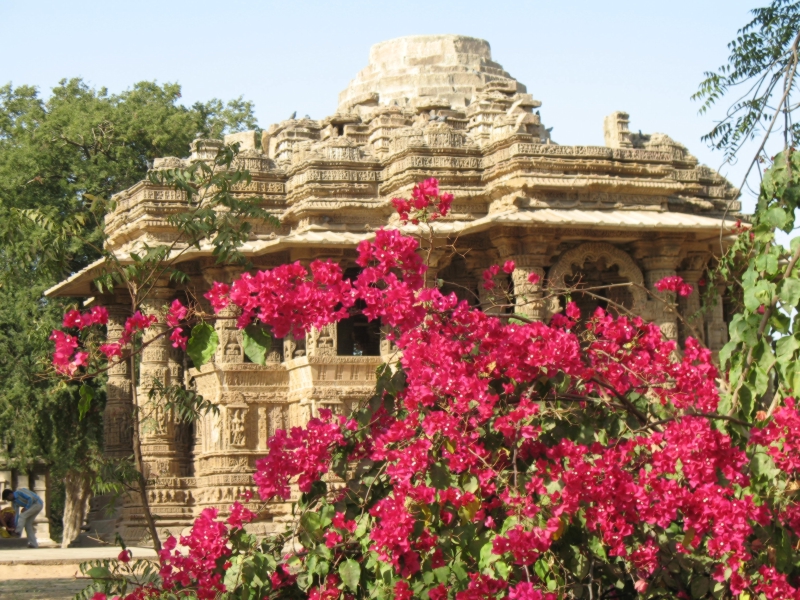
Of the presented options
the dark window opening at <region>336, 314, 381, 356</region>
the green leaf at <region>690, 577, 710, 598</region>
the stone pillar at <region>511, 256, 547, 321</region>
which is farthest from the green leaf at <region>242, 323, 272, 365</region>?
the dark window opening at <region>336, 314, 381, 356</region>

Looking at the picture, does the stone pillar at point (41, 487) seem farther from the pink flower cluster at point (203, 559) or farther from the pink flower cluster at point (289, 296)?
the pink flower cluster at point (289, 296)

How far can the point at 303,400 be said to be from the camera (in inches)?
603

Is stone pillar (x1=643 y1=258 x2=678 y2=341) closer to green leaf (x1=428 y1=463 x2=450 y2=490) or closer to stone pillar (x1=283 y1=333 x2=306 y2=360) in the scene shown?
stone pillar (x1=283 y1=333 x2=306 y2=360)

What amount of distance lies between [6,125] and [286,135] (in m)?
11.8

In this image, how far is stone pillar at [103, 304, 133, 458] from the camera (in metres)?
17.7

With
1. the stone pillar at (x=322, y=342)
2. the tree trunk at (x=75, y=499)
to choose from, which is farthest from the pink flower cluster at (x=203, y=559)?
the tree trunk at (x=75, y=499)

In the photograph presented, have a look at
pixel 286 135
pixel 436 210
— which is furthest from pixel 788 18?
pixel 286 135

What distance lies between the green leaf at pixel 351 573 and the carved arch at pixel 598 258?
374 inches

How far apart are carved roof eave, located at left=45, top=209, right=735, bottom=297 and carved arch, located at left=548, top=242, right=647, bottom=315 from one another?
14.5 inches

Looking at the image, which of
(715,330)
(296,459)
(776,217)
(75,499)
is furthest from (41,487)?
(776,217)

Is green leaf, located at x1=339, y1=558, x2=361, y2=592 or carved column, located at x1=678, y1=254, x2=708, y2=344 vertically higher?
carved column, located at x1=678, y1=254, x2=708, y2=344

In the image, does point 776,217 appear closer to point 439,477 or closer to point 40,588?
point 439,477

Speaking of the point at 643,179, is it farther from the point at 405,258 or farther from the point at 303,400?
the point at 405,258

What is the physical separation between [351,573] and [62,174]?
19851mm
